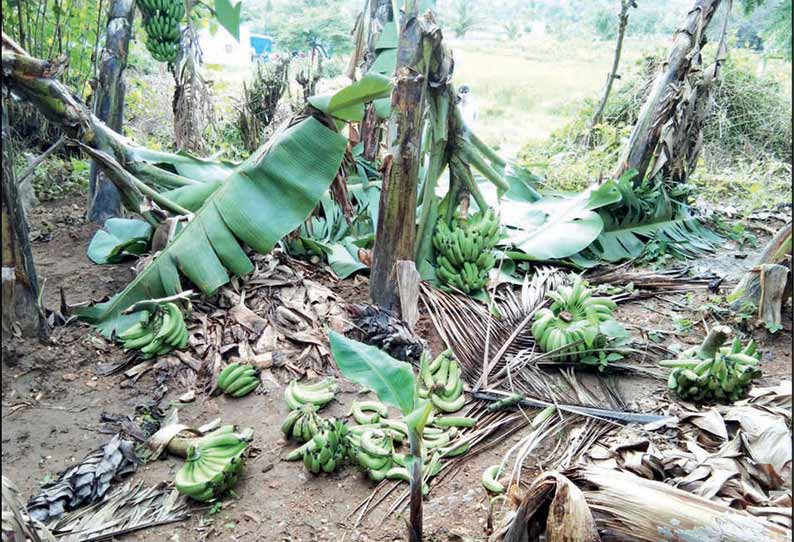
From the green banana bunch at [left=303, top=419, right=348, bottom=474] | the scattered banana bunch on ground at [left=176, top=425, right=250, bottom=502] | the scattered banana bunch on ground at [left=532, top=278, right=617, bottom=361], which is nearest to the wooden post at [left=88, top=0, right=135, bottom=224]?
the scattered banana bunch on ground at [left=176, top=425, right=250, bottom=502]

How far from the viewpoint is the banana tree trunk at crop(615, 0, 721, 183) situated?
13.6ft

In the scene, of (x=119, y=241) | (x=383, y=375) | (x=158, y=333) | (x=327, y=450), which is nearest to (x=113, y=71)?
(x=119, y=241)

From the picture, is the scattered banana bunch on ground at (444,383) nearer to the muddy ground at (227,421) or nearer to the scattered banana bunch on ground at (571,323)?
the muddy ground at (227,421)

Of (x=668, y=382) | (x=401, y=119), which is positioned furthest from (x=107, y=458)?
(x=668, y=382)

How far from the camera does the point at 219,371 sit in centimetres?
253

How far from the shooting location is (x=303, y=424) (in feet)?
6.91

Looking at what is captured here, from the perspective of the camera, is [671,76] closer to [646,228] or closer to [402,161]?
[646,228]

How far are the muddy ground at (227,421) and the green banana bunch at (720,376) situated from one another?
179mm

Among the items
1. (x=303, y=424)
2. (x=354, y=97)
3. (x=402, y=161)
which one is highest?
(x=354, y=97)

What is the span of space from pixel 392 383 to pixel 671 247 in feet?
10.5

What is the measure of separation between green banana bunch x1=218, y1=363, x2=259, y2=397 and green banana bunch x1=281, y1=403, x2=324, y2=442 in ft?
1.24

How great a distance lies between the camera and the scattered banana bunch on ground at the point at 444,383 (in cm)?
224

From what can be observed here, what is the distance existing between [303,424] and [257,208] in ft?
3.89

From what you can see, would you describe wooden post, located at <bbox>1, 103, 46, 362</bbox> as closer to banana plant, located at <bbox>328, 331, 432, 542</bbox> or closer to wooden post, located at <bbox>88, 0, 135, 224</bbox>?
wooden post, located at <bbox>88, 0, 135, 224</bbox>
